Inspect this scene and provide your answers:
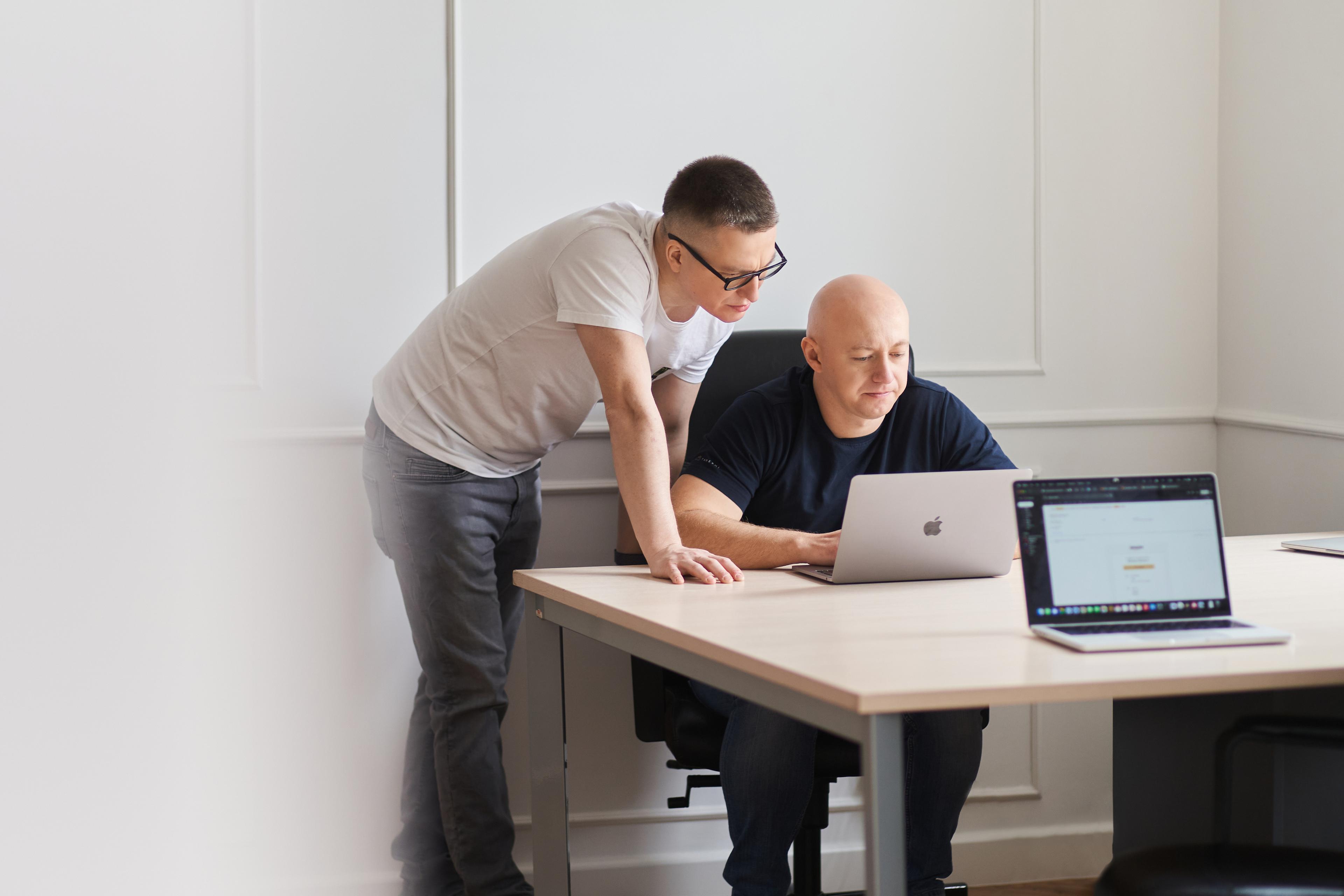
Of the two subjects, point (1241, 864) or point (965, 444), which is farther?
point (965, 444)

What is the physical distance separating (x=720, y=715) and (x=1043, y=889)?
3.80 feet

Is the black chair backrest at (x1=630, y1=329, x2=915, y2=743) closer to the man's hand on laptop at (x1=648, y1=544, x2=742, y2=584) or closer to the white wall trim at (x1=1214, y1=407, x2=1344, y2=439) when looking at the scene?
the man's hand on laptop at (x1=648, y1=544, x2=742, y2=584)

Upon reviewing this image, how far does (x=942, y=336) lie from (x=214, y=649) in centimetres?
160

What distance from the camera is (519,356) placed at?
1814 millimetres

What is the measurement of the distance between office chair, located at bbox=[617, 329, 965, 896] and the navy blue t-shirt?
0.10m

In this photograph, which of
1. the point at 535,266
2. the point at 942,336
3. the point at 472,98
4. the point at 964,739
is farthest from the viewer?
the point at 942,336

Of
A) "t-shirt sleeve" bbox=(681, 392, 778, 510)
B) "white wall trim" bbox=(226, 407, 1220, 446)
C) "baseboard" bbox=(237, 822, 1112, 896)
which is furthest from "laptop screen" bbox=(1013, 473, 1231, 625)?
"baseboard" bbox=(237, 822, 1112, 896)

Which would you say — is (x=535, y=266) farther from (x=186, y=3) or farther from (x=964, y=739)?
(x=964, y=739)

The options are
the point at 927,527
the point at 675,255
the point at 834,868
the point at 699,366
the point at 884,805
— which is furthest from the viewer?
the point at 834,868

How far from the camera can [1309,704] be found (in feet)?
4.40

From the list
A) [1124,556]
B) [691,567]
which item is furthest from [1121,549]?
[691,567]

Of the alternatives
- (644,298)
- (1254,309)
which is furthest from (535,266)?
(1254,309)

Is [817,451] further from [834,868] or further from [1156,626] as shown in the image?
[834,868]

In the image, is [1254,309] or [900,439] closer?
[900,439]
